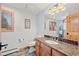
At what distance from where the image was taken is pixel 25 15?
1.83m

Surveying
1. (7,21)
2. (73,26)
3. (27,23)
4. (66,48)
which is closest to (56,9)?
(73,26)

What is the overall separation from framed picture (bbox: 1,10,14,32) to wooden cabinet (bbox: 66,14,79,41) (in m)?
0.81

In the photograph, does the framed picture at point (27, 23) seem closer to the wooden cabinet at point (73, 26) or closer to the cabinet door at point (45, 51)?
the cabinet door at point (45, 51)

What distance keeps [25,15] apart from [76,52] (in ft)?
2.92

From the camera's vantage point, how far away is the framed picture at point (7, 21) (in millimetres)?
1791

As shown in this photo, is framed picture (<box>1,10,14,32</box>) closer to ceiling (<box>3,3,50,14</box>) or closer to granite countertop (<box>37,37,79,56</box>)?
ceiling (<box>3,3,50,14</box>)

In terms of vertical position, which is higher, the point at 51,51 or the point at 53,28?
the point at 53,28

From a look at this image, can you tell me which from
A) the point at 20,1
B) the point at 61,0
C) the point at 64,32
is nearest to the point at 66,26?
the point at 64,32

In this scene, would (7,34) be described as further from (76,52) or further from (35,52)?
(76,52)

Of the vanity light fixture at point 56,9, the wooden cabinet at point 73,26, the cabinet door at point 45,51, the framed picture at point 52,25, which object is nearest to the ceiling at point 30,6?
the vanity light fixture at point 56,9

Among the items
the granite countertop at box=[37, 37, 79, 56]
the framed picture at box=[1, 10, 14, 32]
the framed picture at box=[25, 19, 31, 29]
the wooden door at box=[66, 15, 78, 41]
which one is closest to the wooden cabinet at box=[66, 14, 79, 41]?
the wooden door at box=[66, 15, 78, 41]

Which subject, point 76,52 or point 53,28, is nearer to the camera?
point 76,52

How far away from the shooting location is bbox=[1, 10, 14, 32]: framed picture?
1791 mm

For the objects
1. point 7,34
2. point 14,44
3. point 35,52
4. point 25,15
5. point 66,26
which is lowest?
point 35,52
